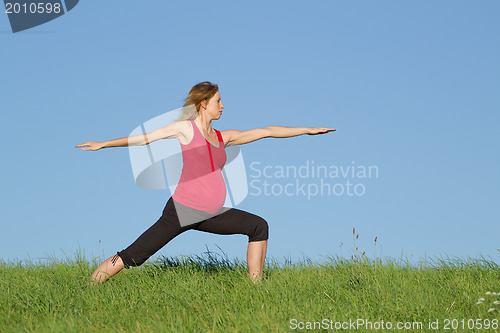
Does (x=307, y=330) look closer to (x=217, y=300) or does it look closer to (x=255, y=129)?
(x=217, y=300)

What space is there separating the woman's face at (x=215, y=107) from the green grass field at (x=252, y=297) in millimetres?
2122

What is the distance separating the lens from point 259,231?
21.2ft

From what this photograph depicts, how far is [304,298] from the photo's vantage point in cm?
572

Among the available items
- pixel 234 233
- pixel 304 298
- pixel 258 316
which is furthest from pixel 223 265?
pixel 258 316

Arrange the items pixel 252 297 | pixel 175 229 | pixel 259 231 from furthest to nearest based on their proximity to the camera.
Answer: pixel 259 231 < pixel 175 229 < pixel 252 297

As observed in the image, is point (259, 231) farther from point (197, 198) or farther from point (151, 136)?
point (151, 136)

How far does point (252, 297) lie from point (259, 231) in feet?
2.90

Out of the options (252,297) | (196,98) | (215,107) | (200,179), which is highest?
(196,98)

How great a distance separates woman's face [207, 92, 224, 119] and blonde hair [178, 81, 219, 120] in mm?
46

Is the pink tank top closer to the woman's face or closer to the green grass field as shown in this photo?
the woman's face

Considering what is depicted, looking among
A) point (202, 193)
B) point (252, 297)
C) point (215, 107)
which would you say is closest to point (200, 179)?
point (202, 193)

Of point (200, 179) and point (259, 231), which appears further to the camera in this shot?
point (259, 231)

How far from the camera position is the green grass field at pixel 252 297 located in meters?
5.06

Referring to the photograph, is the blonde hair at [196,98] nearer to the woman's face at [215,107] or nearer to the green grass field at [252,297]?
the woman's face at [215,107]
